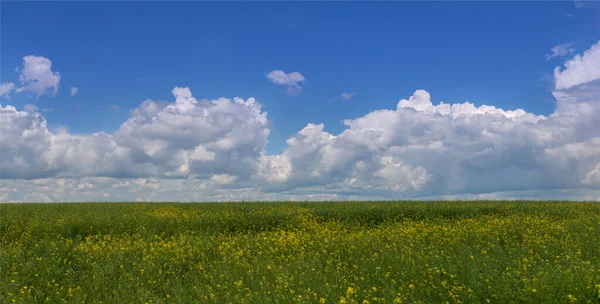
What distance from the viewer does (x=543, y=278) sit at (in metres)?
8.39

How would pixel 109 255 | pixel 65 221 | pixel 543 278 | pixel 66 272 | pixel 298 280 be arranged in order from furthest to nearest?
1. pixel 65 221
2. pixel 109 255
3. pixel 66 272
4. pixel 298 280
5. pixel 543 278

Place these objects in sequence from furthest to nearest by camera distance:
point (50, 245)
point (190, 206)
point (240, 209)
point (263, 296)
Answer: point (190, 206) < point (240, 209) < point (50, 245) < point (263, 296)

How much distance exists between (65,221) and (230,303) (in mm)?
16080

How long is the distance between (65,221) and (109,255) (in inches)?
356

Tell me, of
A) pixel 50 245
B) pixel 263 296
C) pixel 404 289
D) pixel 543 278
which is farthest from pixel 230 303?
pixel 50 245

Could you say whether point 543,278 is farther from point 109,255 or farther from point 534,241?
point 109,255

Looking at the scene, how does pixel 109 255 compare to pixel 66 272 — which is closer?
pixel 66 272

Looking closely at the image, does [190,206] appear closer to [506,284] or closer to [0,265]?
[0,265]

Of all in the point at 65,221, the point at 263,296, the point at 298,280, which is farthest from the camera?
the point at 65,221

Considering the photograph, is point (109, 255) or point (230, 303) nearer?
point (230, 303)

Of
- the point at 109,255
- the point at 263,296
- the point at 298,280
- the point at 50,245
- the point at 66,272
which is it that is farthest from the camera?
the point at 50,245

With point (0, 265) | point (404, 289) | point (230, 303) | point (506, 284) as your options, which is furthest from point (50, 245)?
point (506, 284)

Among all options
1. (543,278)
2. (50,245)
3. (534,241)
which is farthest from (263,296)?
A: (50,245)

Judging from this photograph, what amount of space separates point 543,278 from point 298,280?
5020 mm
